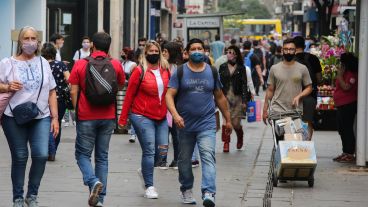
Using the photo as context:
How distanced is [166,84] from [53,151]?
3380 mm

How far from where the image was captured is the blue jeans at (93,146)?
33.3 ft

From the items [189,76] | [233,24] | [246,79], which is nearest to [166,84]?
[189,76]

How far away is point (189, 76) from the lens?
34.3 feet

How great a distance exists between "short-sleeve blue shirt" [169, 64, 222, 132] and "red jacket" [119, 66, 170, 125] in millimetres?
905

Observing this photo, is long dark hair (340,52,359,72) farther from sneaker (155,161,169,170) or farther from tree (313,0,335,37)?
tree (313,0,335,37)

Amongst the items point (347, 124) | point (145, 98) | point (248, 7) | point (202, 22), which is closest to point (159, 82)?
point (145, 98)

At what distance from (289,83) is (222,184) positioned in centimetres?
156

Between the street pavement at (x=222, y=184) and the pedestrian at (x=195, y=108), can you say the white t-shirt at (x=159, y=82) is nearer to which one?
the pedestrian at (x=195, y=108)

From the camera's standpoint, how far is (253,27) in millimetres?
85875

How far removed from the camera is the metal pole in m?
13.3

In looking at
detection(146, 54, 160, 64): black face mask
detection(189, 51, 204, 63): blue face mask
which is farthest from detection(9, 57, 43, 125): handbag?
detection(146, 54, 160, 64): black face mask

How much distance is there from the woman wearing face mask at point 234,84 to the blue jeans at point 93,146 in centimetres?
581

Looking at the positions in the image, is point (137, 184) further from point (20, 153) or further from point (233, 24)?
point (233, 24)

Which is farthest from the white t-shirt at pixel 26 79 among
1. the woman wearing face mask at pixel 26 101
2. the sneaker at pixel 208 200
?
the sneaker at pixel 208 200
